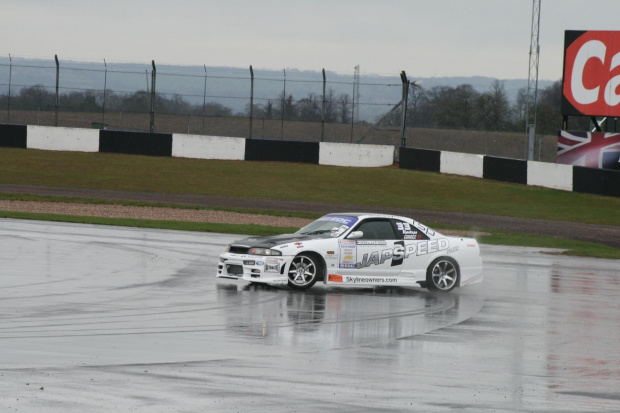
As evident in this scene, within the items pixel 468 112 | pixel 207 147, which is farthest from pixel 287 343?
pixel 468 112

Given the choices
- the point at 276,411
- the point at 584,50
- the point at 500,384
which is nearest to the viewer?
the point at 276,411

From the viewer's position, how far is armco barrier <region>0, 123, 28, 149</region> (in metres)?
41.8

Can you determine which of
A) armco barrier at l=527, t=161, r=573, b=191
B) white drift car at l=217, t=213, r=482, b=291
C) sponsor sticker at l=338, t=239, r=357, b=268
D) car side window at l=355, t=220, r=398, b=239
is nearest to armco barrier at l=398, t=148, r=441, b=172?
armco barrier at l=527, t=161, r=573, b=191

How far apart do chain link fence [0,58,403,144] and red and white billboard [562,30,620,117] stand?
317 inches

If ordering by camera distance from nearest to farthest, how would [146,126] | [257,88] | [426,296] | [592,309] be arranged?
[592,309] < [426,296] < [257,88] < [146,126]

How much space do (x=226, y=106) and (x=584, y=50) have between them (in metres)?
17.8

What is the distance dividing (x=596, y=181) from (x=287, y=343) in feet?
96.5

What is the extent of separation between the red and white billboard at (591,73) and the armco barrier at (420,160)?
603 centimetres

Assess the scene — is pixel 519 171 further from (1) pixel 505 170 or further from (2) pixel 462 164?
(2) pixel 462 164

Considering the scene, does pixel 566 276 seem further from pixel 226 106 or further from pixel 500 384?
pixel 226 106

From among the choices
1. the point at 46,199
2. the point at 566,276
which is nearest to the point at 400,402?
the point at 566,276

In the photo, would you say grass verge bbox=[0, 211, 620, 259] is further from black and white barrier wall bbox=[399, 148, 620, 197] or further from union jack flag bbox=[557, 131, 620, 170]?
union jack flag bbox=[557, 131, 620, 170]

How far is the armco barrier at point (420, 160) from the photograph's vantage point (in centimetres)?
4175

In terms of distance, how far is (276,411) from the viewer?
22.9ft
